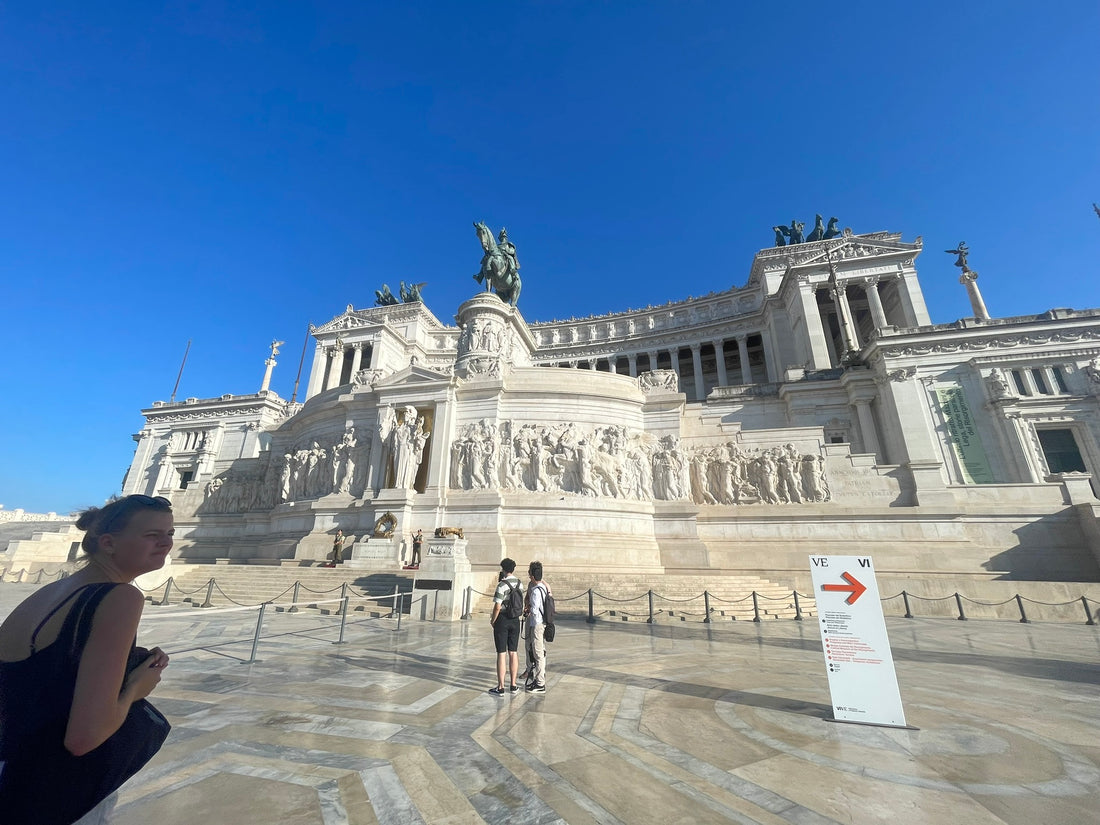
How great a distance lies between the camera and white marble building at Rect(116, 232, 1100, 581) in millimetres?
21297

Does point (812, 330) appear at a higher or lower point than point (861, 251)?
lower

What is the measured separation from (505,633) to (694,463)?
2001cm

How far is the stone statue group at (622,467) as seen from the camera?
22.3 m

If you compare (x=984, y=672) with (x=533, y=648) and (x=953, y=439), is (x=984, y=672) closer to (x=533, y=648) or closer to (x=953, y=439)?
(x=533, y=648)

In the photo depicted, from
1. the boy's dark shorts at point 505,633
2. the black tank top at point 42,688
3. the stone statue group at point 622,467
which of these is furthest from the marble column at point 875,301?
the black tank top at point 42,688

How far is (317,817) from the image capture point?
334 centimetres

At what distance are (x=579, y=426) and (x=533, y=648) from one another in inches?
678

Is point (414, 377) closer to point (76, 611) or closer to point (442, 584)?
point (442, 584)

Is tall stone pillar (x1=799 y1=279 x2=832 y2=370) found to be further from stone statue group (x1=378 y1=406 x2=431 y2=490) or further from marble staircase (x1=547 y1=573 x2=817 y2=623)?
stone statue group (x1=378 y1=406 x2=431 y2=490)

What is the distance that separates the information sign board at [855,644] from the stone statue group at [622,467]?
53.1 feet

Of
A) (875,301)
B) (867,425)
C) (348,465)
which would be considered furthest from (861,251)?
(348,465)

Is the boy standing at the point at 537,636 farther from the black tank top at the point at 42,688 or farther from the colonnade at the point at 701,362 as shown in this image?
the colonnade at the point at 701,362

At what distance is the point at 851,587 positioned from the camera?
5.85 m

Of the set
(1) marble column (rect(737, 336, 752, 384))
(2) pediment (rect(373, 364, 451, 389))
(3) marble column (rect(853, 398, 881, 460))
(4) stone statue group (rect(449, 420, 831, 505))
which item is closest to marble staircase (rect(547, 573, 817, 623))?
(4) stone statue group (rect(449, 420, 831, 505))
